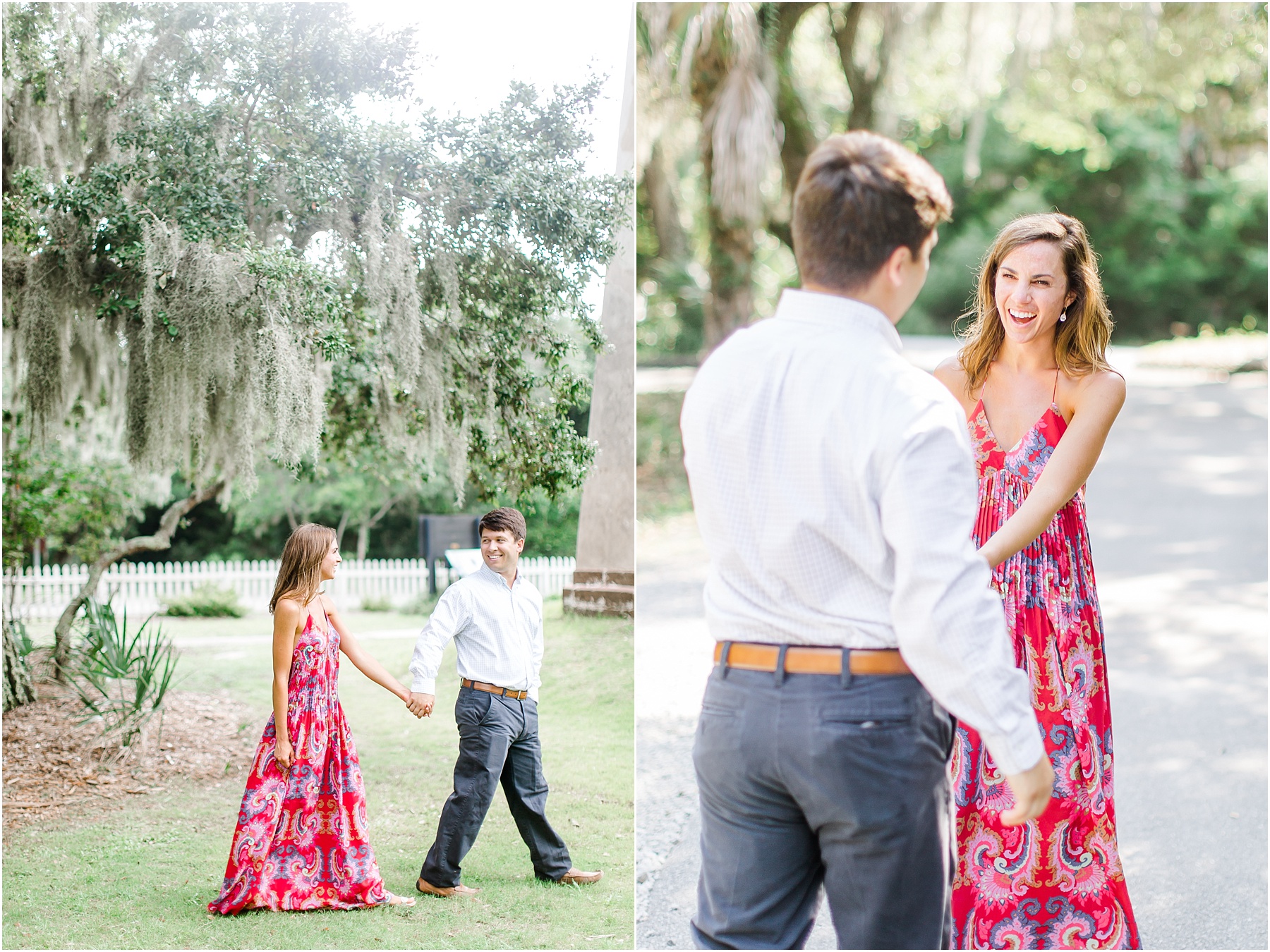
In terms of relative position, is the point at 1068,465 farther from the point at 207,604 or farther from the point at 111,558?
the point at 111,558

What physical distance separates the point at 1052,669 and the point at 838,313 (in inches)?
48.0

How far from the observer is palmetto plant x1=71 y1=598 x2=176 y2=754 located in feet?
10.9

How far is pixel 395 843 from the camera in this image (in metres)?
3.12

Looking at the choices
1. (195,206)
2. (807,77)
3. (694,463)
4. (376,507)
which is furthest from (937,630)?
(807,77)

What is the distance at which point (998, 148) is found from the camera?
2508cm

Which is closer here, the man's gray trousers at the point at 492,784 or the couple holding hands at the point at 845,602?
the couple holding hands at the point at 845,602

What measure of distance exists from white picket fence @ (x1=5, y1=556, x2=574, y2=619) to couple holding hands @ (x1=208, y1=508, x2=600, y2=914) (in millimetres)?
70

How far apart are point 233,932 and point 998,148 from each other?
25.6 m

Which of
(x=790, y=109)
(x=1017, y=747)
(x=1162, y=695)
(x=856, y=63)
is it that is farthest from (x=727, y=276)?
(x=1017, y=747)

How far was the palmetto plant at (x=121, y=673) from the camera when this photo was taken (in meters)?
3.33

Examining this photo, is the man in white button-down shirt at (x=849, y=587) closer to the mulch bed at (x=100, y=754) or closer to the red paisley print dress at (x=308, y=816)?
the red paisley print dress at (x=308, y=816)

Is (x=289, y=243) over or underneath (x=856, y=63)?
underneath

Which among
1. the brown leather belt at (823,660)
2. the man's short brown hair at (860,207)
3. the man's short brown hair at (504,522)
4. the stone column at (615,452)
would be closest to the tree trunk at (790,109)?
the stone column at (615,452)

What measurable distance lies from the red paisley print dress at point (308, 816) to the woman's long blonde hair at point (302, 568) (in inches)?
3.3
